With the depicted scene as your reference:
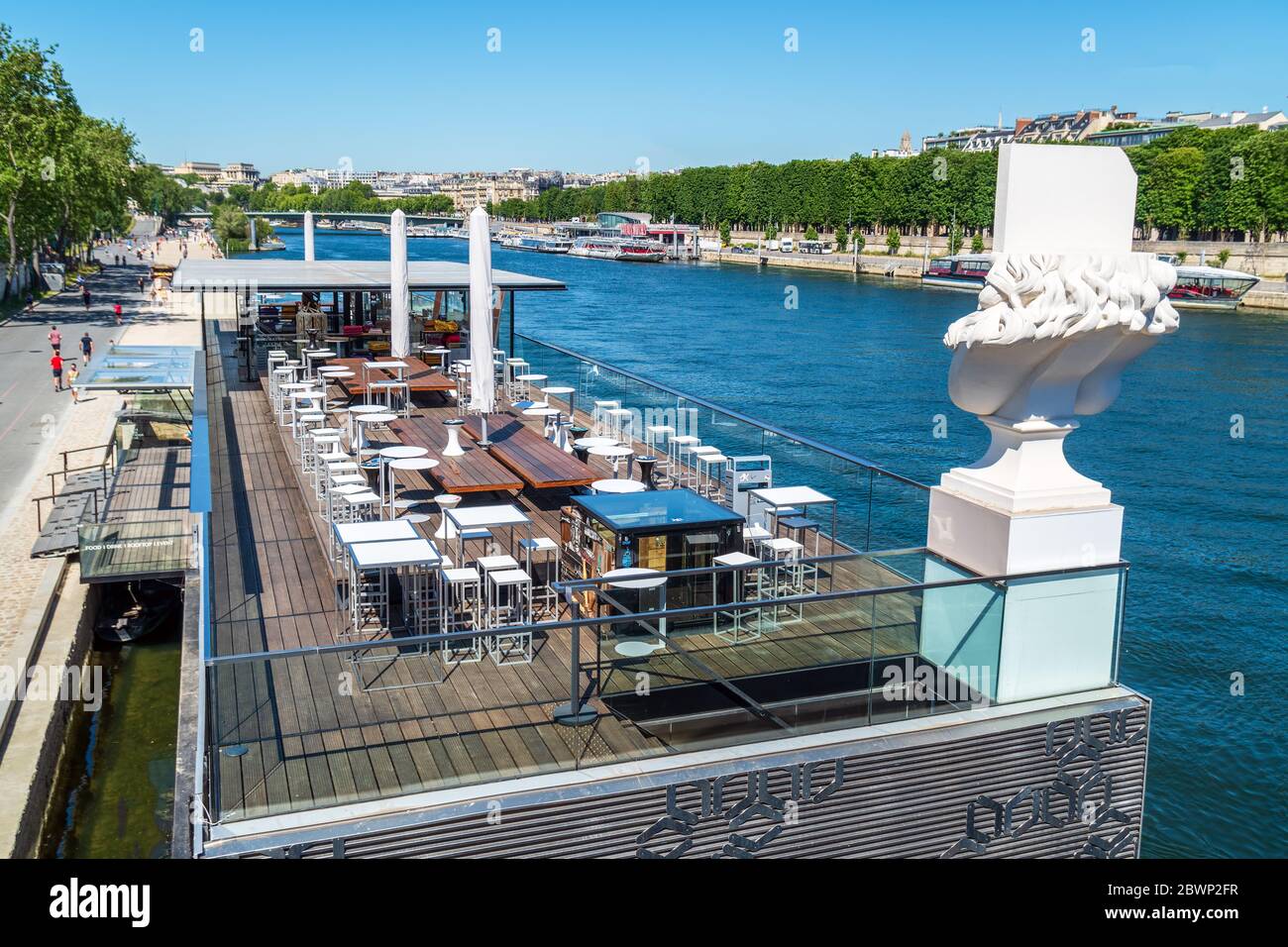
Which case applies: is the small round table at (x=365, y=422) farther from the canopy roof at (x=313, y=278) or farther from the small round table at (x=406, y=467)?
the canopy roof at (x=313, y=278)

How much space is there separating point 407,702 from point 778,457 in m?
6.10

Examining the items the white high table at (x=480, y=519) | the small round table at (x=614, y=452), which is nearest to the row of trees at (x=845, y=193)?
the small round table at (x=614, y=452)

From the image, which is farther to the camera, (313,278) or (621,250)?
(621,250)

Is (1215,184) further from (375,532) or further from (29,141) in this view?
(375,532)

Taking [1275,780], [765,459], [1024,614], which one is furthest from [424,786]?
[1275,780]

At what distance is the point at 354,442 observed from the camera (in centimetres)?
1362

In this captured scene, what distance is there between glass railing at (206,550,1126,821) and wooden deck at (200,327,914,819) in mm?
10

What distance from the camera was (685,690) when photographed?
6445 millimetres

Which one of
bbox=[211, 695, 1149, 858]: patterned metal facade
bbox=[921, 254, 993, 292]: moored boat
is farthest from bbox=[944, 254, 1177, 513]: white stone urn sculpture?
bbox=[921, 254, 993, 292]: moored boat

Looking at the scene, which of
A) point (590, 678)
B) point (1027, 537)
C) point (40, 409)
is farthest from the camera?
point (40, 409)

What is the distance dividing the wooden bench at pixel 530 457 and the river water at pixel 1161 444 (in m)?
7.44

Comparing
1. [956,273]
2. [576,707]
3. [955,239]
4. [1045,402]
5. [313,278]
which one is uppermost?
[955,239]

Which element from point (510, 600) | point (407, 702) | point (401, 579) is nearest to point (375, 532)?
point (401, 579)
